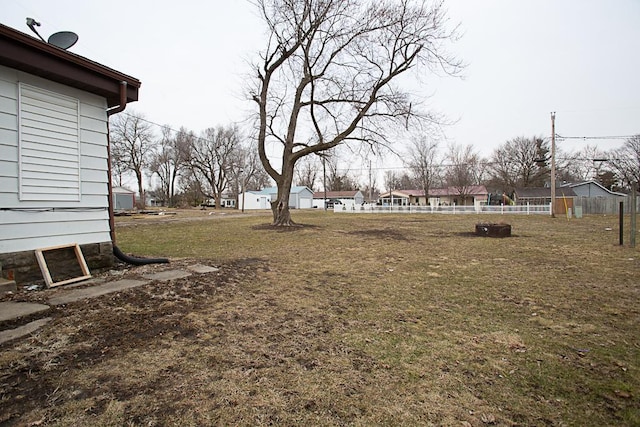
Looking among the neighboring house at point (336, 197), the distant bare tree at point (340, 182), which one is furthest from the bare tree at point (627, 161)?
the distant bare tree at point (340, 182)

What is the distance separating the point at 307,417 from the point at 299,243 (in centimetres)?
750

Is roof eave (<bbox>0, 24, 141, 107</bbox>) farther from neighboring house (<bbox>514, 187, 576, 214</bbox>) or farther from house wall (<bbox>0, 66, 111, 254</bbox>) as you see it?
neighboring house (<bbox>514, 187, 576, 214</bbox>)

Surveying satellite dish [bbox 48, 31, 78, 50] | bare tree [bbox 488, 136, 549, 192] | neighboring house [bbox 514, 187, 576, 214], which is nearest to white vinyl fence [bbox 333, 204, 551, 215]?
neighboring house [bbox 514, 187, 576, 214]

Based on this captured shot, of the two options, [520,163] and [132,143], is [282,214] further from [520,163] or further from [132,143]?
[520,163]

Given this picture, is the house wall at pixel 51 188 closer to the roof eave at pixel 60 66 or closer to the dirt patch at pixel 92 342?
the roof eave at pixel 60 66

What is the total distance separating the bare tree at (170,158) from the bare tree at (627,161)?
54.8 m

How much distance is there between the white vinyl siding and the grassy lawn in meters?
2.23

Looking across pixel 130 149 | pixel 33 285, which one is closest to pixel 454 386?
pixel 33 285

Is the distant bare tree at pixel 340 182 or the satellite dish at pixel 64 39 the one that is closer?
the satellite dish at pixel 64 39

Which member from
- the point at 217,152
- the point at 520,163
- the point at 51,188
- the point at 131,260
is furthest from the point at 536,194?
the point at 51,188

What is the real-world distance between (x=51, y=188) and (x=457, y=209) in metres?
28.7

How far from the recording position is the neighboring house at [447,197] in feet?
138

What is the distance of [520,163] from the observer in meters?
40.7

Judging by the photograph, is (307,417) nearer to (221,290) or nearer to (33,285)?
(221,290)
